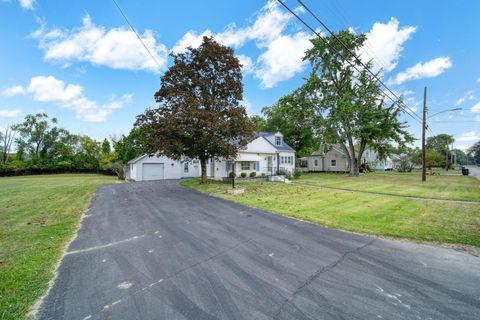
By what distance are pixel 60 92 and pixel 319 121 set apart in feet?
96.2

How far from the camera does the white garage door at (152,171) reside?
2630 cm

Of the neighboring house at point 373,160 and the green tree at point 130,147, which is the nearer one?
the green tree at point 130,147

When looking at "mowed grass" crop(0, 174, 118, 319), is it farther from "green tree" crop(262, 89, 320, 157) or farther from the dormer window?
"green tree" crop(262, 89, 320, 157)

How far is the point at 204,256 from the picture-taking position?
468 centimetres

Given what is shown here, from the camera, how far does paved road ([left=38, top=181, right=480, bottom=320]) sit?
293 centimetres

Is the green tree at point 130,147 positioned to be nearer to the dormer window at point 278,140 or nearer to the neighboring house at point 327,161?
the dormer window at point 278,140

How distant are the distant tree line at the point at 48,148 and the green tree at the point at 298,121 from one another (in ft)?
100

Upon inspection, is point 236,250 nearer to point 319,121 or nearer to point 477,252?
point 477,252

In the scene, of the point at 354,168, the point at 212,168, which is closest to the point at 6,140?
the point at 212,168

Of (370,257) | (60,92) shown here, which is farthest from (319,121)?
(60,92)

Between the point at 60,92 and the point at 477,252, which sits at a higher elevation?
the point at 60,92

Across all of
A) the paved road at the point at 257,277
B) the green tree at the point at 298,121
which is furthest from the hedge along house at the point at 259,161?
the paved road at the point at 257,277

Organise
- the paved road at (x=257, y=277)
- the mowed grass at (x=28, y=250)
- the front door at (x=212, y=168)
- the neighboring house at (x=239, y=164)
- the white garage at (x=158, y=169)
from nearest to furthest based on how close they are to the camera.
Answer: the paved road at (x=257, y=277) → the mowed grass at (x=28, y=250) → the neighboring house at (x=239, y=164) → the front door at (x=212, y=168) → the white garage at (x=158, y=169)

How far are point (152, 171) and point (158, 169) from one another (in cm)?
76
